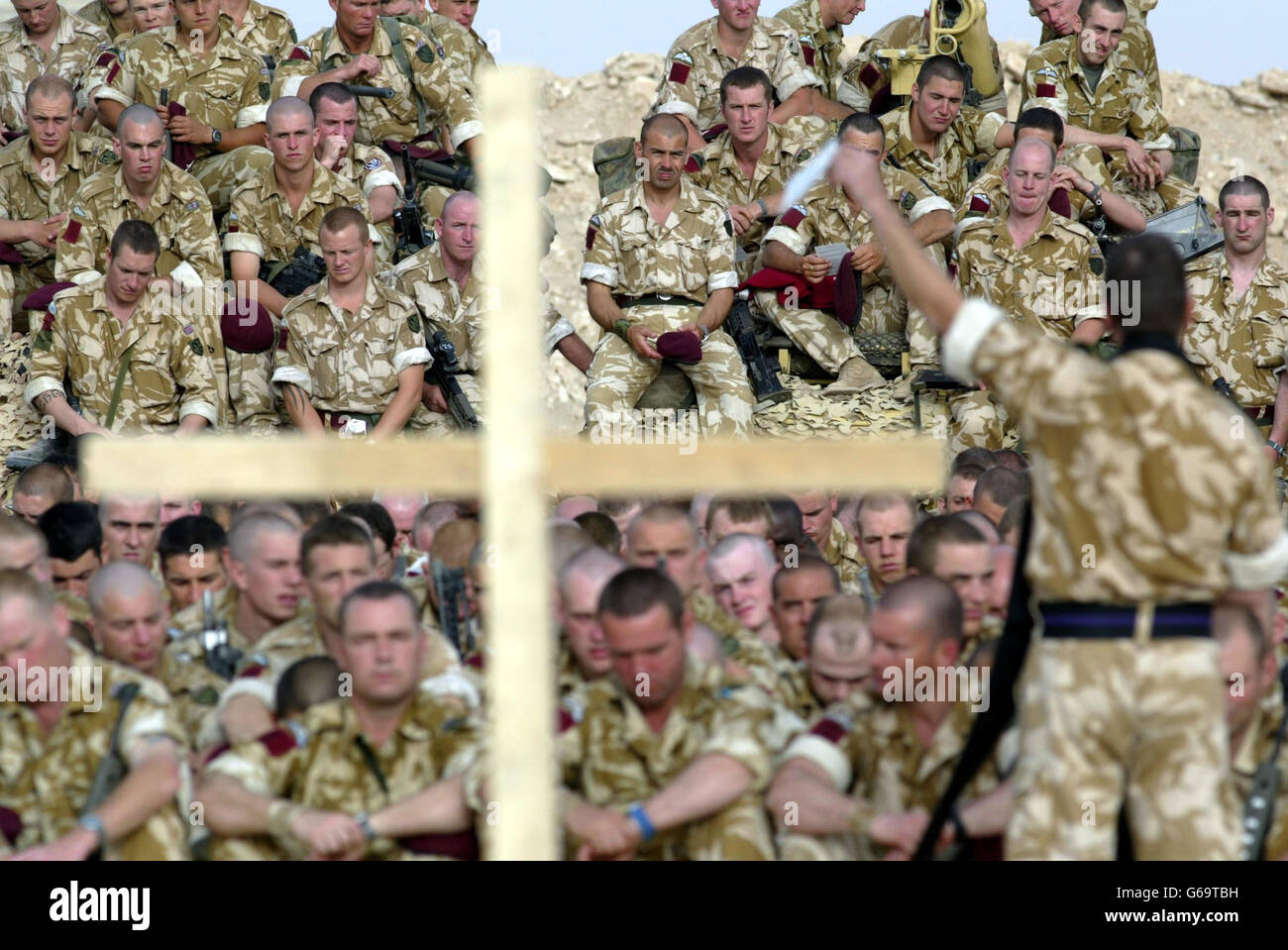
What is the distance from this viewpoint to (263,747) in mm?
5359

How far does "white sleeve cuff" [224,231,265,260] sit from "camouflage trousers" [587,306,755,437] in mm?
1827

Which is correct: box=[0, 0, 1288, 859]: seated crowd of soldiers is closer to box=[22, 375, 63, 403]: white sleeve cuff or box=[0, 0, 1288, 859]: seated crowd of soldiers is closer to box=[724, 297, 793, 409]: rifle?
box=[22, 375, 63, 403]: white sleeve cuff

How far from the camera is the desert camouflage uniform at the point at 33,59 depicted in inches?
A: 468

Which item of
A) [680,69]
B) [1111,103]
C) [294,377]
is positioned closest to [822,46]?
[680,69]

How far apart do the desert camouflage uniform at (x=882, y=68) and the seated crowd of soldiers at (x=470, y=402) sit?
25 millimetres

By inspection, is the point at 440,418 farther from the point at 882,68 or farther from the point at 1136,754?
the point at 1136,754

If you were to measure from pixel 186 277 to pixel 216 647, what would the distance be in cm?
394

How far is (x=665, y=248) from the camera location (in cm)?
1054

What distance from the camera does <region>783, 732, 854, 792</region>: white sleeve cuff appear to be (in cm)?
532

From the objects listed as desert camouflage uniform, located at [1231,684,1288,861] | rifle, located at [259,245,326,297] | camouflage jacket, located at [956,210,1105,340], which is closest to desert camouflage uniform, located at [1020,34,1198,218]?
camouflage jacket, located at [956,210,1105,340]

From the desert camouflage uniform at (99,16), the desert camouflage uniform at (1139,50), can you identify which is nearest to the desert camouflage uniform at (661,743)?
the desert camouflage uniform at (1139,50)

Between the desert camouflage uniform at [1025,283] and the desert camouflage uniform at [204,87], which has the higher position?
the desert camouflage uniform at [204,87]

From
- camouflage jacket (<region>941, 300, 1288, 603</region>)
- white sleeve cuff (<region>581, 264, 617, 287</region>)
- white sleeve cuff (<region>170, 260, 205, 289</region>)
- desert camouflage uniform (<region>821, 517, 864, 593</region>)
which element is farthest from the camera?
white sleeve cuff (<region>581, 264, 617, 287</region>)

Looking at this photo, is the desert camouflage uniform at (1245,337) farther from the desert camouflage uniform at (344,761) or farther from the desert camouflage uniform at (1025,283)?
the desert camouflage uniform at (344,761)
